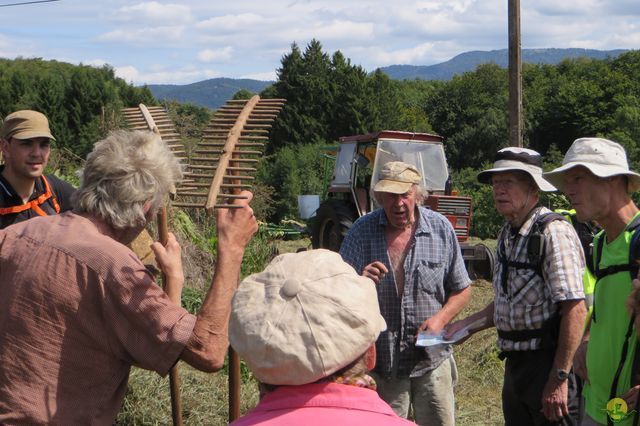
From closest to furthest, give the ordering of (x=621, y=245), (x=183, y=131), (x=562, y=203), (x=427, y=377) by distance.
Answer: (x=621, y=245) < (x=427, y=377) < (x=183, y=131) < (x=562, y=203)

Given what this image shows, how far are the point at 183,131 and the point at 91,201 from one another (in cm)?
739

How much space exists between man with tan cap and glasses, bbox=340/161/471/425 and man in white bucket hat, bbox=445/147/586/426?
210 millimetres

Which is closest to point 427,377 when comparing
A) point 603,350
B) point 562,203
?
point 603,350

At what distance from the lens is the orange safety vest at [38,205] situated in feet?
12.0

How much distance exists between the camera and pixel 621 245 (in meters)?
2.91

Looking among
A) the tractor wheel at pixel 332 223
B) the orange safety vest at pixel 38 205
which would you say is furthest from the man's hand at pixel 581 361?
the tractor wheel at pixel 332 223

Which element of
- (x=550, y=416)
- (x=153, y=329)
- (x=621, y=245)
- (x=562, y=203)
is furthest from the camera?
(x=562, y=203)

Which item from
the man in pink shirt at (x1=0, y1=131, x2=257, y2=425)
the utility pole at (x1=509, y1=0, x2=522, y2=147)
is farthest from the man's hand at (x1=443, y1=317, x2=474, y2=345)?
the utility pole at (x1=509, y1=0, x2=522, y2=147)

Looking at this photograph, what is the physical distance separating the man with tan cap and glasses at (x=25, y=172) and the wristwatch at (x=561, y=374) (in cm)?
224

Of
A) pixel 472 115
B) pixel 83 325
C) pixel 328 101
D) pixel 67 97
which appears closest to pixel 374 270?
pixel 83 325

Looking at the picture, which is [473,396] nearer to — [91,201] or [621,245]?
[621,245]

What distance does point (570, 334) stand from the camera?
330 cm

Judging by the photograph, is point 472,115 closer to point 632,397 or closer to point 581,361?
point 581,361

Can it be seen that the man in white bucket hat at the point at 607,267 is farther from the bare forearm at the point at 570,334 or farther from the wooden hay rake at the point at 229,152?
the wooden hay rake at the point at 229,152
